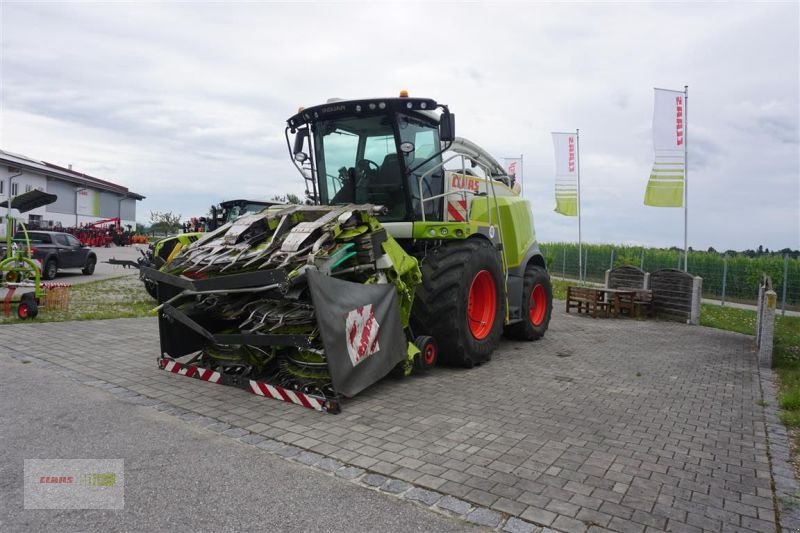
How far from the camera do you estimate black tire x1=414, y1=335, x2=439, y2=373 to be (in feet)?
19.5

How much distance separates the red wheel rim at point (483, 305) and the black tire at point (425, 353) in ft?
3.44

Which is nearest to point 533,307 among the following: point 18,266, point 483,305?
point 483,305

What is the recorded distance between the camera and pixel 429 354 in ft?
20.1

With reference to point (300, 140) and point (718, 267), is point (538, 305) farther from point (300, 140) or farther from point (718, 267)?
point (718, 267)

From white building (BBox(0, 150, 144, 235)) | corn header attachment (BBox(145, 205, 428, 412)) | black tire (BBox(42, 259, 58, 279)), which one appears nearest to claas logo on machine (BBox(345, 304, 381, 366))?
corn header attachment (BBox(145, 205, 428, 412))

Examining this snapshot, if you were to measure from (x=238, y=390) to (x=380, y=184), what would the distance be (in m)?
3.02

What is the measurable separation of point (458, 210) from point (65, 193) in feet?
161

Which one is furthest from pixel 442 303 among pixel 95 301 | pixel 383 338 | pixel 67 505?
pixel 95 301

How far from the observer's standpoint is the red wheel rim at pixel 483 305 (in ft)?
23.2

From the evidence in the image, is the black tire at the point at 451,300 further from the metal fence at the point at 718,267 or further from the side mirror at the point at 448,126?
the metal fence at the point at 718,267

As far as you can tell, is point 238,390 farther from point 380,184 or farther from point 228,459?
point 380,184

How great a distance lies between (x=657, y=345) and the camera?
29.9 feet
